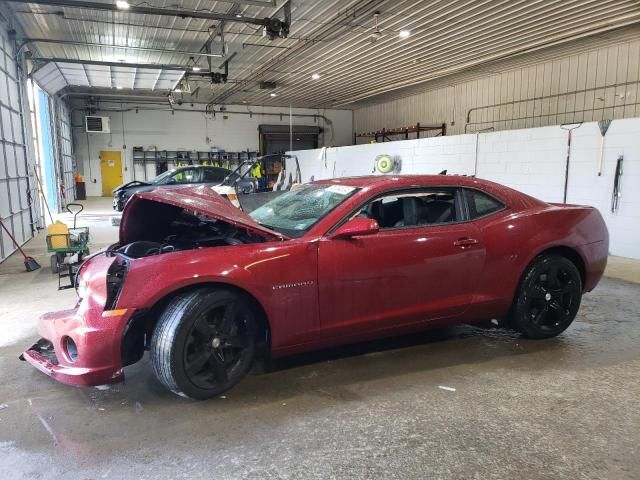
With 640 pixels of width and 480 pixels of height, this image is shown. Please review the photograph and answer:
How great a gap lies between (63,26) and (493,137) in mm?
9757

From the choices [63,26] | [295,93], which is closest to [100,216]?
[63,26]

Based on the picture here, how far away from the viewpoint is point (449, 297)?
328 cm

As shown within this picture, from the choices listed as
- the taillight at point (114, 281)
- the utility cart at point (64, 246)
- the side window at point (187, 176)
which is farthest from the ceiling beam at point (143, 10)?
the taillight at point (114, 281)

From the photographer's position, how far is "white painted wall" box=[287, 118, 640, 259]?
7.23 meters

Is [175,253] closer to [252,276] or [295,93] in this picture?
[252,276]

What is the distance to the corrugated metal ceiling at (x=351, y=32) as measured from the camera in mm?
A: 9352

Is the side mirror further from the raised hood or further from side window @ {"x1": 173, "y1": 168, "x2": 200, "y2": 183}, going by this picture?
side window @ {"x1": 173, "y1": 168, "x2": 200, "y2": 183}

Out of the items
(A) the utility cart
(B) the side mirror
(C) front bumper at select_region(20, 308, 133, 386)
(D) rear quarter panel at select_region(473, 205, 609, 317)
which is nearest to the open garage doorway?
(A) the utility cart

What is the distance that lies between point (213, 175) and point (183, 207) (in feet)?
36.3

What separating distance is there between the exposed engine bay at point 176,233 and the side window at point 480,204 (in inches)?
64.6

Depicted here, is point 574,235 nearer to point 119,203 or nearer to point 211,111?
point 119,203

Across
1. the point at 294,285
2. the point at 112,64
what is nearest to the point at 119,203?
the point at 112,64

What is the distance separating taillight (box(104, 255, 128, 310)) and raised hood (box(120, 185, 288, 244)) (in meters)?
0.47

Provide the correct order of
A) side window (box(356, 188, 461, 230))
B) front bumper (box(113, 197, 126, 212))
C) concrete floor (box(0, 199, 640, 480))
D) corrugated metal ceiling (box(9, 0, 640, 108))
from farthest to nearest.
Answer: front bumper (box(113, 197, 126, 212)) < corrugated metal ceiling (box(9, 0, 640, 108)) < side window (box(356, 188, 461, 230)) < concrete floor (box(0, 199, 640, 480))
